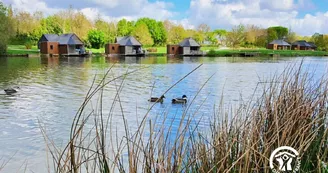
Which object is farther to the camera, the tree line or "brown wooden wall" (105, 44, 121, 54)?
the tree line

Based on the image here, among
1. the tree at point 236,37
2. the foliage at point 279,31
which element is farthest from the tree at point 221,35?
the foliage at point 279,31

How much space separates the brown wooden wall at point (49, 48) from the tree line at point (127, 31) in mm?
4982

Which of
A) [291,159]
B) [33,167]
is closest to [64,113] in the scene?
[33,167]

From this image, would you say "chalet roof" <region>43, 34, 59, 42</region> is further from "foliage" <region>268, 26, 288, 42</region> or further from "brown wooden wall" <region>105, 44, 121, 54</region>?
"foliage" <region>268, 26, 288, 42</region>

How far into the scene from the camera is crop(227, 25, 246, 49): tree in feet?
279

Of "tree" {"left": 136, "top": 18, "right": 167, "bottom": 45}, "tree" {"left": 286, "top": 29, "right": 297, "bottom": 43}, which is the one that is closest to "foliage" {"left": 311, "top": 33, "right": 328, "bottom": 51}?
"tree" {"left": 286, "top": 29, "right": 297, "bottom": 43}

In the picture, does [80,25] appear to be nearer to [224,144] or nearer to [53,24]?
[53,24]

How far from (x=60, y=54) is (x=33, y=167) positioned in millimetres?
50219

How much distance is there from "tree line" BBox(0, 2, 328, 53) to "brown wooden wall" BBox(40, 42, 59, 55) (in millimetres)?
4982

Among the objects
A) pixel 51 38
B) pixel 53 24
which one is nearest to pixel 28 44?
pixel 53 24

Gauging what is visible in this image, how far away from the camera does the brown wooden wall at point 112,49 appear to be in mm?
57344

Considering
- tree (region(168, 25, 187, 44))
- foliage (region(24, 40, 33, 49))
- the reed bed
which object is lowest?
the reed bed

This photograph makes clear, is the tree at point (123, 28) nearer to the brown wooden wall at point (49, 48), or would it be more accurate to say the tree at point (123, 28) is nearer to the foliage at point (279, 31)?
the brown wooden wall at point (49, 48)

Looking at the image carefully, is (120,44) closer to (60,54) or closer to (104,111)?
(60,54)
